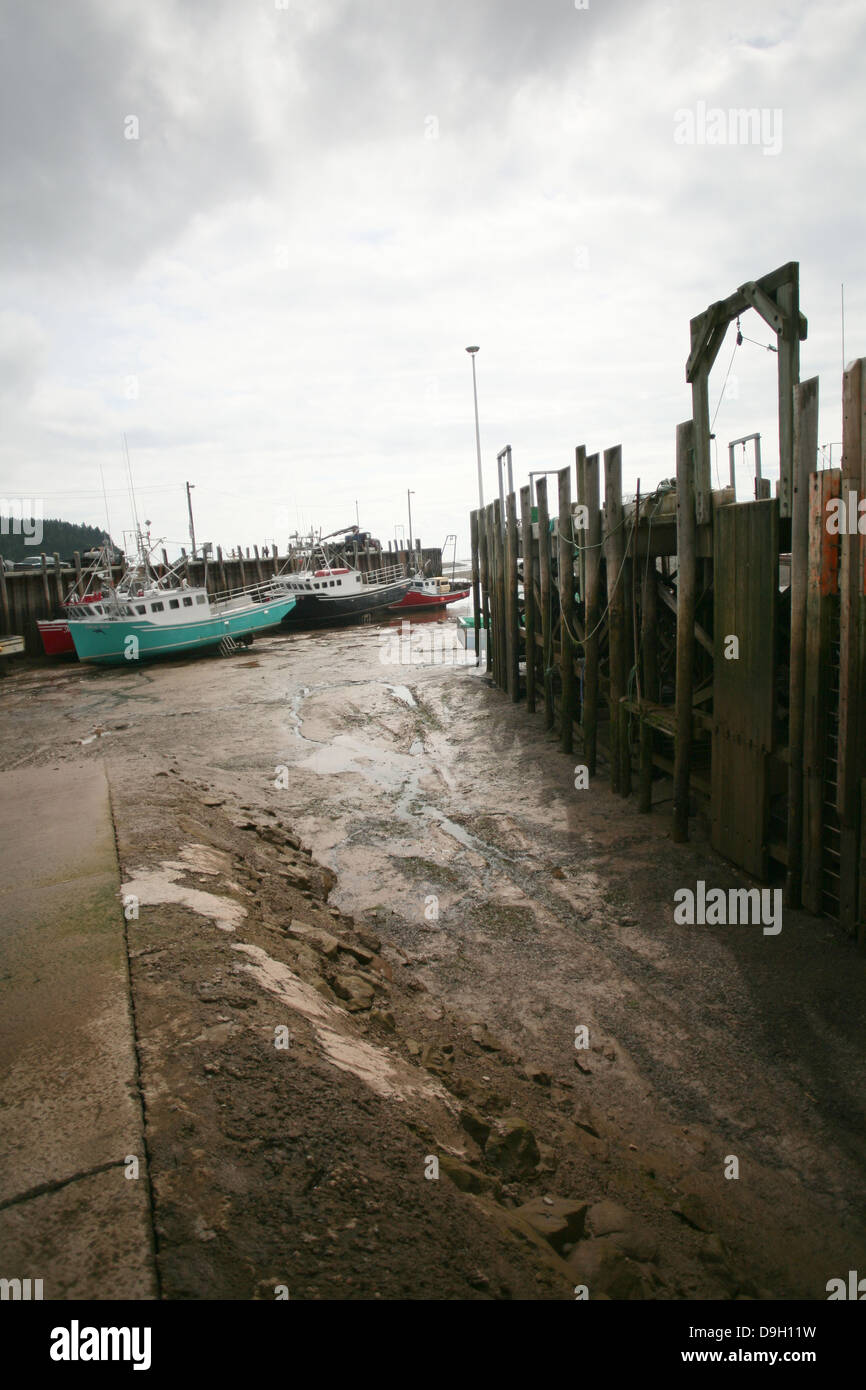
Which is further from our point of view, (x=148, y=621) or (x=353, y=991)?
(x=148, y=621)

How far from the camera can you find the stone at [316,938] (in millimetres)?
5496

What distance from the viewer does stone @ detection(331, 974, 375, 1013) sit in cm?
479

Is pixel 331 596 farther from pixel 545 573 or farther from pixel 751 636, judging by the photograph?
pixel 751 636

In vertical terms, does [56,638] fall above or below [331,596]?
below

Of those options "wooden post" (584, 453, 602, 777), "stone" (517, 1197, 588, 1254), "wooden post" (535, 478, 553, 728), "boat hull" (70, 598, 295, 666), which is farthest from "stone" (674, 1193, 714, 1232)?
"boat hull" (70, 598, 295, 666)

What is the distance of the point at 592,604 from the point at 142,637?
1990 cm

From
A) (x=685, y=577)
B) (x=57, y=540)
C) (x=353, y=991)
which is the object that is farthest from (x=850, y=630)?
(x=57, y=540)

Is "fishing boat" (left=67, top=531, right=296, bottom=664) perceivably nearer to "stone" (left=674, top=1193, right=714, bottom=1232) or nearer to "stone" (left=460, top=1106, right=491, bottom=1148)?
"stone" (left=460, top=1106, right=491, bottom=1148)

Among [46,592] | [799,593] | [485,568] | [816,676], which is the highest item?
[46,592]

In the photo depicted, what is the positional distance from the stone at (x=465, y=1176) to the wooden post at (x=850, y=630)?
352 cm

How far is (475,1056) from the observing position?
15.2 feet

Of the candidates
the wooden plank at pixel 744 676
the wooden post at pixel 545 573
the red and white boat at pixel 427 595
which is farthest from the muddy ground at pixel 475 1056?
the red and white boat at pixel 427 595

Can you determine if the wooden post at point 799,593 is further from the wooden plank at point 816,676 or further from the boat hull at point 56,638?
the boat hull at point 56,638

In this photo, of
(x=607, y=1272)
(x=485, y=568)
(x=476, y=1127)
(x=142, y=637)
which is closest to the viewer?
(x=607, y=1272)
